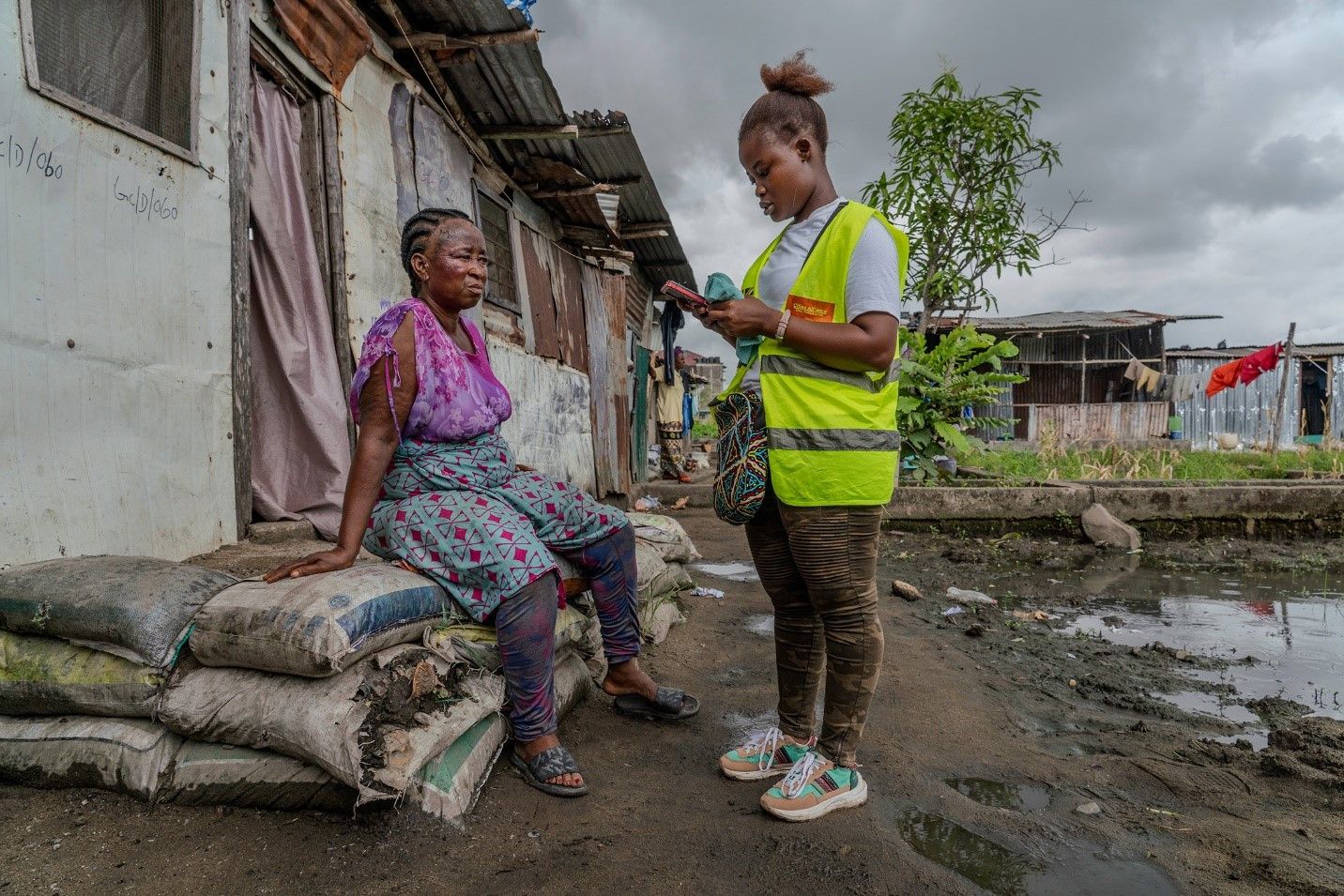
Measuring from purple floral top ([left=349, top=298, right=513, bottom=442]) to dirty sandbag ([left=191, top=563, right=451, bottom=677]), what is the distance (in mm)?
466

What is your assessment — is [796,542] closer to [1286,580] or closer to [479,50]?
[479,50]

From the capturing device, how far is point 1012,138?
7277 mm

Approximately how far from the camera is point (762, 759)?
6.87 feet

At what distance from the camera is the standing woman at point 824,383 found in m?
1.77

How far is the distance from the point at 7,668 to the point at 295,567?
68cm

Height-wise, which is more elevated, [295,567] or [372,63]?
[372,63]

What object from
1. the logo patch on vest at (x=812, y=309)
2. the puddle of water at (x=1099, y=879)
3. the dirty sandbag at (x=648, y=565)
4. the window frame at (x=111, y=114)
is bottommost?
the puddle of water at (x=1099, y=879)

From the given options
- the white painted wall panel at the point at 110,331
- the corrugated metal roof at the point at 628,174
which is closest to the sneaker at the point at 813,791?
the white painted wall panel at the point at 110,331

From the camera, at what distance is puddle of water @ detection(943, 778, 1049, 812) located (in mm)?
1978

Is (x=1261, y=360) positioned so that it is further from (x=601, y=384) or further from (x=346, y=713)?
(x=346, y=713)

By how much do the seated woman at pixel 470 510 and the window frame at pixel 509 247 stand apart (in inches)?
135

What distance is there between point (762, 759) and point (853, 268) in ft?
4.52

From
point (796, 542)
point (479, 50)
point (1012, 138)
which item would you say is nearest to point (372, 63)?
point (479, 50)

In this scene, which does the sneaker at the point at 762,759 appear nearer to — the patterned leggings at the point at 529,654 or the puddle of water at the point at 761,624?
the patterned leggings at the point at 529,654
